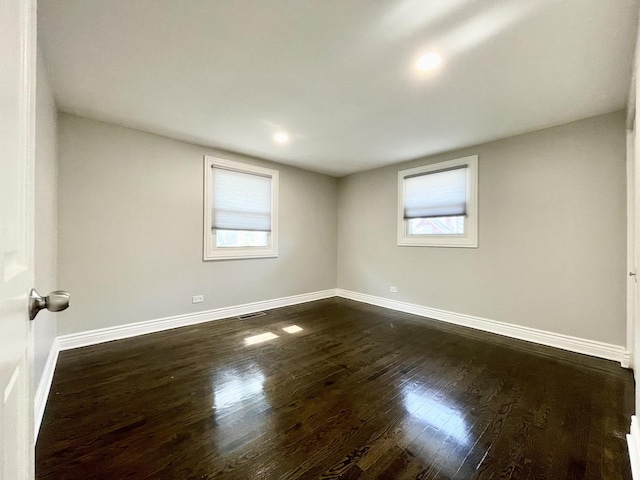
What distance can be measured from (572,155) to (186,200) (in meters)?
4.57

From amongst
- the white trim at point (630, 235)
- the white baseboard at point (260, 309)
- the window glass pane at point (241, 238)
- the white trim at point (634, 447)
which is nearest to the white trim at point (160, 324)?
the white baseboard at point (260, 309)

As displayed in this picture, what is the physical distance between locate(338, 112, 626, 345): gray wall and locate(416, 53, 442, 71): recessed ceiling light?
1.98 metres

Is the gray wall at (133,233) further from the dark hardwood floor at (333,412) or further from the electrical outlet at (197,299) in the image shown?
the dark hardwood floor at (333,412)

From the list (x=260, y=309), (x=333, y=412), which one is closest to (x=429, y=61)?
(x=333, y=412)

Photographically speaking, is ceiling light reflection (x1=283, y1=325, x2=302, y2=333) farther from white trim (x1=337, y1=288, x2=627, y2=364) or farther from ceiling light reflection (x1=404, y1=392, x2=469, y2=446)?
white trim (x1=337, y1=288, x2=627, y2=364)

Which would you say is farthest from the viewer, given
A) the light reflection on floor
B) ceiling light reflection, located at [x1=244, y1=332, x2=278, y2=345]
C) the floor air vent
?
the floor air vent

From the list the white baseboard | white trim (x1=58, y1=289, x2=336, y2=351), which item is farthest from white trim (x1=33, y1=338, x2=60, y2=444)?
white trim (x1=58, y1=289, x2=336, y2=351)

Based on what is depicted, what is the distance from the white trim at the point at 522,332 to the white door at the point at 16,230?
4047 mm

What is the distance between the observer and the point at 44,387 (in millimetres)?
1973

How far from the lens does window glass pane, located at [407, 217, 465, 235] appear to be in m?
3.86

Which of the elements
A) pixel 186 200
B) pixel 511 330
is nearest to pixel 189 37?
pixel 186 200

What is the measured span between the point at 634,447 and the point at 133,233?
4.48m

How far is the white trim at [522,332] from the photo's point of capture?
2.72 m

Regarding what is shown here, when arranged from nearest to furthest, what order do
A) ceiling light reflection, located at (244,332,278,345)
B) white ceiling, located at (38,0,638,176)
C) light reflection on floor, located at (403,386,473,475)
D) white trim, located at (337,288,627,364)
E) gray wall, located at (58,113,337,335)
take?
light reflection on floor, located at (403,386,473,475)
white ceiling, located at (38,0,638,176)
white trim, located at (337,288,627,364)
gray wall, located at (58,113,337,335)
ceiling light reflection, located at (244,332,278,345)
